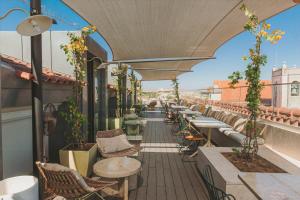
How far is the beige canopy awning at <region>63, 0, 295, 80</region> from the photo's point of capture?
4.19m

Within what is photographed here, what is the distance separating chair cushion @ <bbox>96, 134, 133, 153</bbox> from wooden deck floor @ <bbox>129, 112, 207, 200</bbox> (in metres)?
0.59

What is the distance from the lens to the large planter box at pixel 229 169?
247 centimetres

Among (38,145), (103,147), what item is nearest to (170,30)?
(103,147)

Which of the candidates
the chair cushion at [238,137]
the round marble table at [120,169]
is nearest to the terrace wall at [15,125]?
the round marble table at [120,169]

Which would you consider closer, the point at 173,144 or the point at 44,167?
the point at 44,167

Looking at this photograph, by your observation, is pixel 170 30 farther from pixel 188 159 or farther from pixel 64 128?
pixel 64 128

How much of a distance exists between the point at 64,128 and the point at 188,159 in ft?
8.46

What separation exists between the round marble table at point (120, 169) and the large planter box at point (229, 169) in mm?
1032

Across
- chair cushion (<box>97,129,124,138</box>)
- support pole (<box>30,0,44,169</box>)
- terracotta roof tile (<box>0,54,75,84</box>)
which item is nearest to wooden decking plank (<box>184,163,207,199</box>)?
chair cushion (<box>97,129,124,138</box>)

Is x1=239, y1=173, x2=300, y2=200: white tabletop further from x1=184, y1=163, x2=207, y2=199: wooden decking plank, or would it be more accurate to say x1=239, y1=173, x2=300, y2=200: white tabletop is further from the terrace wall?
the terrace wall

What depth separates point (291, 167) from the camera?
2988 mm

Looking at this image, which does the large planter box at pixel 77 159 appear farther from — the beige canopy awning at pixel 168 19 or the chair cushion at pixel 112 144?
the beige canopy awning at pixel 168 19

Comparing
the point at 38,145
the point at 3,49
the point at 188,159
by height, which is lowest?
the point at 188,159

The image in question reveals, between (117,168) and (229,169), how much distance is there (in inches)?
56.9
